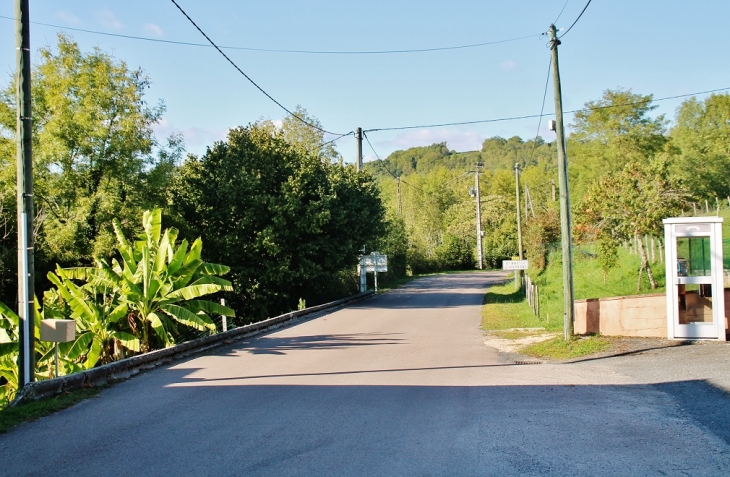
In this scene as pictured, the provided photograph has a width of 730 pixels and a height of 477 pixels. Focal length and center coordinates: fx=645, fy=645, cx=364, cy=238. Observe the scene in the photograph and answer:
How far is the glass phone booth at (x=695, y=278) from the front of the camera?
43.1 ft

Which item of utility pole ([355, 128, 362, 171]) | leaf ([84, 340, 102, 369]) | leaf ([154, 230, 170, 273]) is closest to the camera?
leaf ([84, 340, 102, 369])

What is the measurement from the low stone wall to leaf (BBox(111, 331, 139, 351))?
10025 millimetres

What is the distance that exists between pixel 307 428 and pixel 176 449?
4.96 feet

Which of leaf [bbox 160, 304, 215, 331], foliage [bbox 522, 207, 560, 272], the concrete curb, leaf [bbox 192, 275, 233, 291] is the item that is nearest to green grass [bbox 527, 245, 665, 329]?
foliage [bbox 522, 207, 560, 272]

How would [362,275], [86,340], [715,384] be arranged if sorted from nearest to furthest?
[715,384] → [86,340] → [362,275]

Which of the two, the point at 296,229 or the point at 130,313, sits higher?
the point at 296,229

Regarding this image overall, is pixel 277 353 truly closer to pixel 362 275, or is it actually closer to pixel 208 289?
pixel 208 289

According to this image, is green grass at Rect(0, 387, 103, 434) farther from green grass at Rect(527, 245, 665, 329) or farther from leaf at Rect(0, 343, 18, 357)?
green grass at Rect(527, 245, 665, 329)

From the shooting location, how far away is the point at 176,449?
6.80 m

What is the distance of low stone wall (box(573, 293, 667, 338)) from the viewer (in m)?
14.2

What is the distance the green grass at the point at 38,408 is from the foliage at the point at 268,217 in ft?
55.1

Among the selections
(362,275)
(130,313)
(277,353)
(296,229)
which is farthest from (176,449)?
(362,275)

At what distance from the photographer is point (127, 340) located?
13.9 meters

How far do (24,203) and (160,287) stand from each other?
5.74 m
